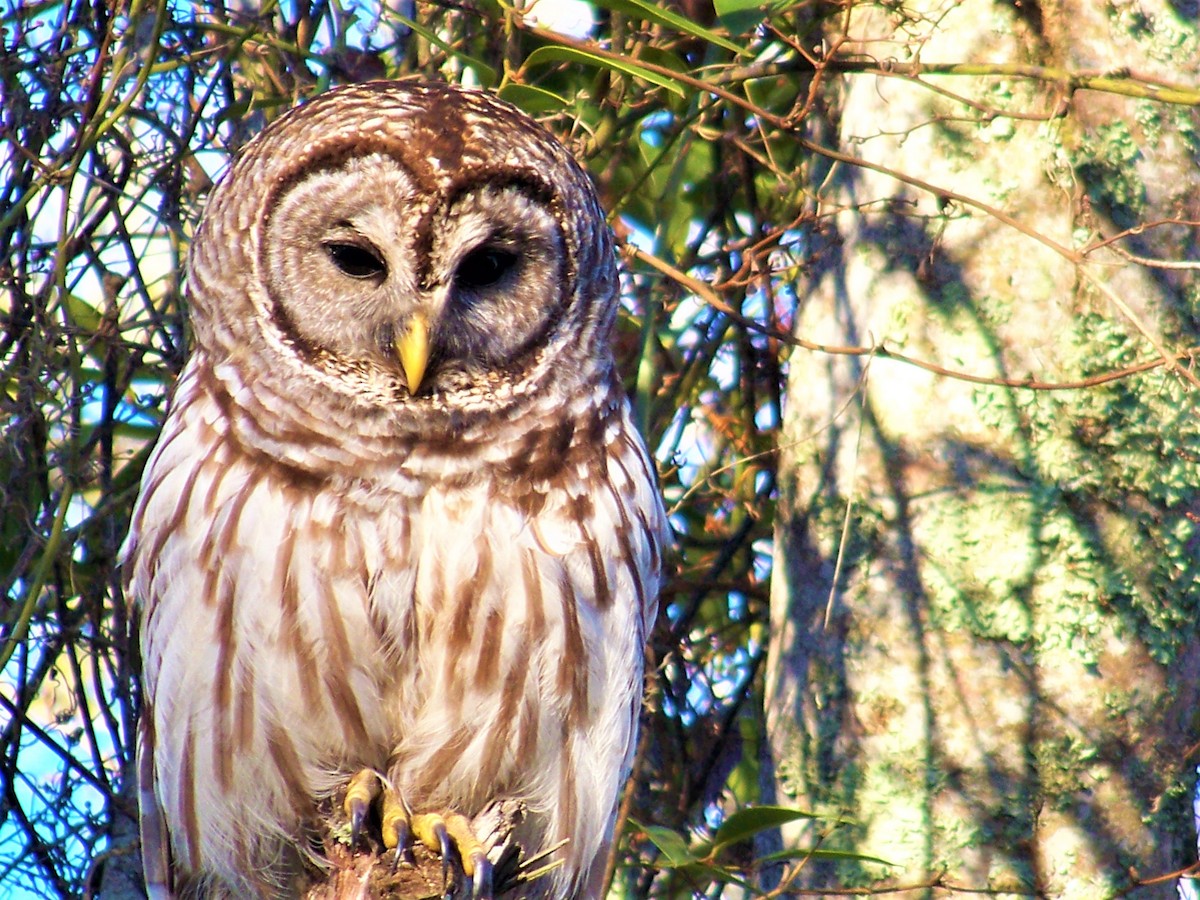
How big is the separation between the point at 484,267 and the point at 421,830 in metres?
0.86

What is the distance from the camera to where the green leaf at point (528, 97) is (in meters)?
2.56

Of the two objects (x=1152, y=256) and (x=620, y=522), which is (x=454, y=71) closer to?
(x=620, y=522)

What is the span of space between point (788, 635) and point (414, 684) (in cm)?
80

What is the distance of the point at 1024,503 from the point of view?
267cm

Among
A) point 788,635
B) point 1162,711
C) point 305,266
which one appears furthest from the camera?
point 788,635

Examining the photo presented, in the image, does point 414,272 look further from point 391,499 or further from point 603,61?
point 603,61

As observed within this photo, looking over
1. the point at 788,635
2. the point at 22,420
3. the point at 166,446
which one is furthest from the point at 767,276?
the point at 22,420

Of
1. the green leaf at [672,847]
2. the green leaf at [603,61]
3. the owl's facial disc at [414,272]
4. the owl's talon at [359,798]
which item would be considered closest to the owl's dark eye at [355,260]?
the owl's facial disc at [414,272]

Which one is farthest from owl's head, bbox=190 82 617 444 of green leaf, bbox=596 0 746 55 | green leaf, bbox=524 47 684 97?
green leaf, bbox=596 0 746 55

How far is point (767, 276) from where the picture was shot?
293cm

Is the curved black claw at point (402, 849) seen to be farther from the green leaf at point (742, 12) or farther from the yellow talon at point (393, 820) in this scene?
the green leaf at point (742, 12)

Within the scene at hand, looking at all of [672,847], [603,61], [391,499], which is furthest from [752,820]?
[603,61]

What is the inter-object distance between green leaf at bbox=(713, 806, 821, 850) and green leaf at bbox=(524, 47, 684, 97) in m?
1.11

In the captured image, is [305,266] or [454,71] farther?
[454,71]
